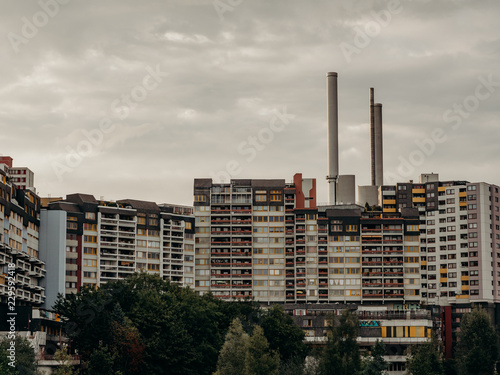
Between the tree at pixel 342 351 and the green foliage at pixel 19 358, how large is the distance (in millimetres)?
51413

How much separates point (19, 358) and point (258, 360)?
3905 centimetres

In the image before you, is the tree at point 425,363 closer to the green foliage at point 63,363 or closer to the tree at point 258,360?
the tree at point 258,360

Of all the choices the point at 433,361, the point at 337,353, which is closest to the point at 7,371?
the point at 337,353

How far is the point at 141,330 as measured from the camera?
166750 millimetres

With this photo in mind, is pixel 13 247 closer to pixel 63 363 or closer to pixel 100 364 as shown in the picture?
pixel 100 364

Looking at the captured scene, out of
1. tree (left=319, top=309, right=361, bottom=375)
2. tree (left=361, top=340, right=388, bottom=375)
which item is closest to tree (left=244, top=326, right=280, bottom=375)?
tree (left=319, top=309, right=361, bottom=375)

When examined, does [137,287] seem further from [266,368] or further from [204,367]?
[266,368]

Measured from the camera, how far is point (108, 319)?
161750mm

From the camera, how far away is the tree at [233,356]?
162250 mm

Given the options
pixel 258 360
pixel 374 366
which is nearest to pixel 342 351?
pixel 374 366

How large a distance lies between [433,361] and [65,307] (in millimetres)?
74680

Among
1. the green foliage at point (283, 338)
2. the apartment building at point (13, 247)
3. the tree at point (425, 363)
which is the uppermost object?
the apartment building at point (13, 247)

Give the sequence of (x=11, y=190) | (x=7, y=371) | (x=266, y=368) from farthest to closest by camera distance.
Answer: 1. (x=11, y=190)
2. (x=266, y=368)
3. (x=7, y=371)

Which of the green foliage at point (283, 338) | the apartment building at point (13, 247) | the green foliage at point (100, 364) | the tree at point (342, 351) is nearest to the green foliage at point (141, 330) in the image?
the green foliage at point (100, 364)
